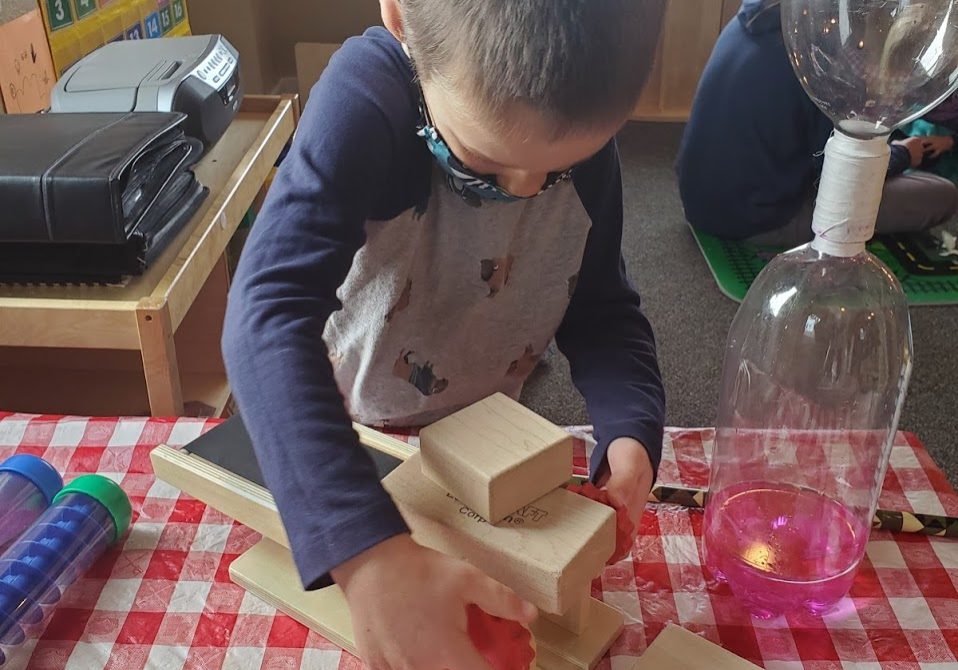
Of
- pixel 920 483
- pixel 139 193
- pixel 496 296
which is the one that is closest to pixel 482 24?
pixel 496 296

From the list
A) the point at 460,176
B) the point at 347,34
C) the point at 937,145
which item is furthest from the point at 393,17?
the point at 347,34

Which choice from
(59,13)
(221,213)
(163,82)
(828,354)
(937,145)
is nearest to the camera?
(828,354)

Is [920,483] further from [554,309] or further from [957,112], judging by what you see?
[957,112]

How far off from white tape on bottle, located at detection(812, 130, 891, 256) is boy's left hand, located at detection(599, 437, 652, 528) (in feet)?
0.67

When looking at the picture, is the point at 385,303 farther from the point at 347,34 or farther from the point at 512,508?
the point at 347,34

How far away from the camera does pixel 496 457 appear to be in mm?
498

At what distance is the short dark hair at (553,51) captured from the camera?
0.45 meters

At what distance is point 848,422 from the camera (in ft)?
2.37

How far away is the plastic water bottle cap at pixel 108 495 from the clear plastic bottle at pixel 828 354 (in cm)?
41

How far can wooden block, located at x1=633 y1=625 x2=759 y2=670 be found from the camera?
0.54 m

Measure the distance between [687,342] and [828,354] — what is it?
1.18 meters

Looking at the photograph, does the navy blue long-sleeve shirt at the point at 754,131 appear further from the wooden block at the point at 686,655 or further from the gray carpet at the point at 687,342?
the wooden block at the point at 686,655

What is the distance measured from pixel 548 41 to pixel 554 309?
1.26 ft

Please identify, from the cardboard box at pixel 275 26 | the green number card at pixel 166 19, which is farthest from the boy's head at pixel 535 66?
the cardboard box at pixel 275 26
